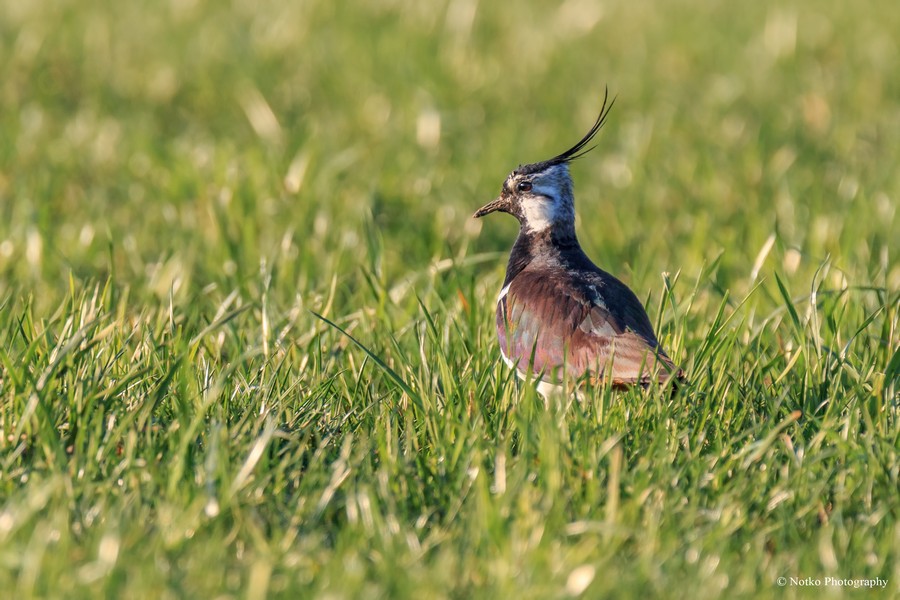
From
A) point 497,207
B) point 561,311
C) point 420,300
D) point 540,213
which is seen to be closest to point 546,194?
point 540,213

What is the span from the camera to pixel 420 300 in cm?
412

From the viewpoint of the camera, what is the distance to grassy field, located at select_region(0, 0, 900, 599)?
3.11 m

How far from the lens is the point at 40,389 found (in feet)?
11.3

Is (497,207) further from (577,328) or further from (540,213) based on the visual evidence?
(577,328)

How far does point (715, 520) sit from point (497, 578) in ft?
2.17

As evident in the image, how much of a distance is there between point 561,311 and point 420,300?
0.49m

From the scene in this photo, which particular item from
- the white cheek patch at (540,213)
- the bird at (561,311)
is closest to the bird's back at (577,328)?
the bird at (561,311)

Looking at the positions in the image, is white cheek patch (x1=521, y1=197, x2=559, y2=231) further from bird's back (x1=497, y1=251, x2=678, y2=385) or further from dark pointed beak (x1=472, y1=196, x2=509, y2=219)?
bird's back (x1=497, y1=251, x2=678, y2=385)

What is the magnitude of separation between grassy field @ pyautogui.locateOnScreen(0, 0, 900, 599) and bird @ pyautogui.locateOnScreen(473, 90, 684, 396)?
0.34ft

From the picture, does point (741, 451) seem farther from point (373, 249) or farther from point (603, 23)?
point (603, 23)

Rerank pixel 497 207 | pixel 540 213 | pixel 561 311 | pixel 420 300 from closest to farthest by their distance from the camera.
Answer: pixel 420 300, pixel 561 311, pixel 540 213, pixel 497 207

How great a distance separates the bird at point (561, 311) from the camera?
396 centimetres

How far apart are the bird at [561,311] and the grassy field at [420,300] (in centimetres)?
10

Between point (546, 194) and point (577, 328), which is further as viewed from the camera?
point (546, 194)
